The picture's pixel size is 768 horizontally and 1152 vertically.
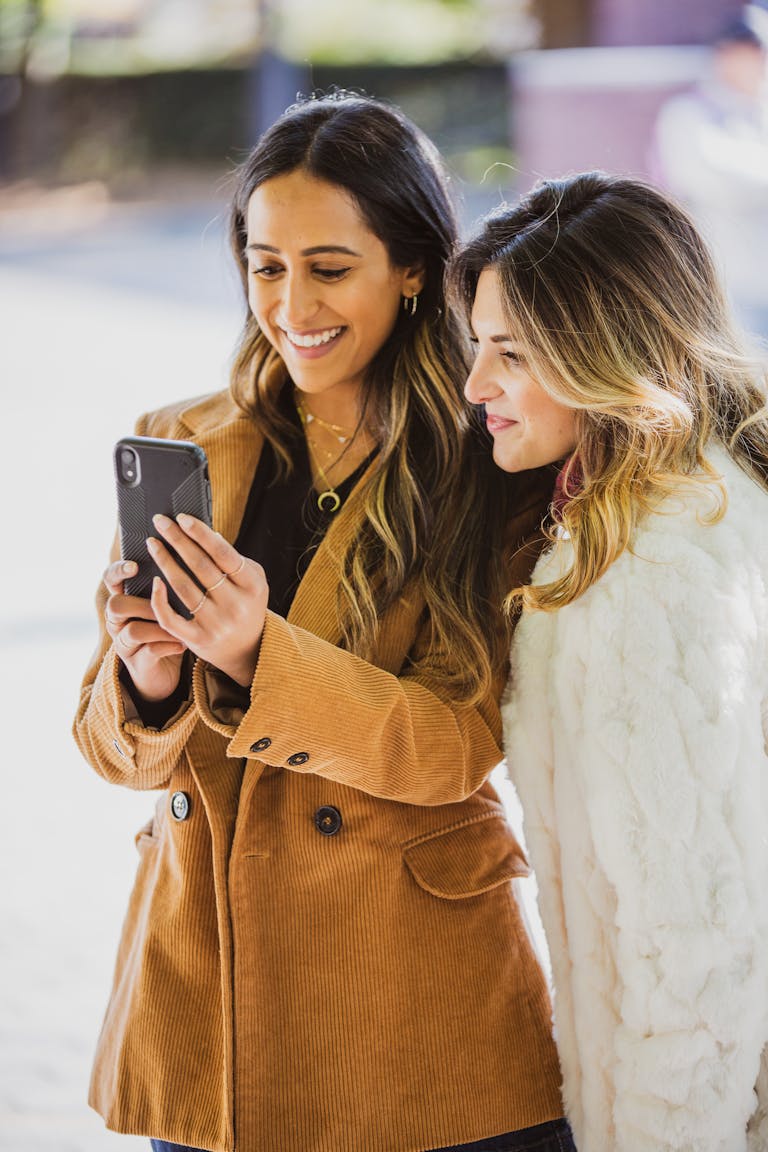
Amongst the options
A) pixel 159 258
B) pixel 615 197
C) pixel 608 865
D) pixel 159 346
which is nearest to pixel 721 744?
pixel 608 865

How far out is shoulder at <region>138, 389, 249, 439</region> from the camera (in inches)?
76.7

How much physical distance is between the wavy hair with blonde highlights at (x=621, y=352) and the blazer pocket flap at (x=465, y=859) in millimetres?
337

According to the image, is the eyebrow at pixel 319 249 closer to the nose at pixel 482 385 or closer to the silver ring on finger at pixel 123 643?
the nose at pixel 482 385

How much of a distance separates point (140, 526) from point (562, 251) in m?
0.59

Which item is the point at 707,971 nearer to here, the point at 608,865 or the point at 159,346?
the point at 608,865

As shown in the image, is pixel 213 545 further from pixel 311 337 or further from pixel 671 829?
pixel 671 829

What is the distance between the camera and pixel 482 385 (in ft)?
5.49

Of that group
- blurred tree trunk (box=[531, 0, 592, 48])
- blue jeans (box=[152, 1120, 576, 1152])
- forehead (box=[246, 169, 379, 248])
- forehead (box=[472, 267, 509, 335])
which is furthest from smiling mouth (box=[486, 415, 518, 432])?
blurred tree trunk (box=[531, 0, 592, 48])

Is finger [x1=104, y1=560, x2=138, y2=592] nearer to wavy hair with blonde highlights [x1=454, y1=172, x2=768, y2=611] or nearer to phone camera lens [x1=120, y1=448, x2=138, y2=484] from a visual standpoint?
phone camera lens [x1=120, y1=448, x2=138, y2=484]

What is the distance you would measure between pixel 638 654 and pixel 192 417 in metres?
0.79

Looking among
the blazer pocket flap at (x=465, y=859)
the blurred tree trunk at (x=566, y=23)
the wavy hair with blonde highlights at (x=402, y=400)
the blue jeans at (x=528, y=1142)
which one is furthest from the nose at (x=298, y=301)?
the blurred tree trunk at (x=566, y=23)

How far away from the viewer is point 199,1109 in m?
1.67

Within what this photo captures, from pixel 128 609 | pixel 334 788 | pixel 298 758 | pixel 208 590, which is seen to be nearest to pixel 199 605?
pixel 208 590

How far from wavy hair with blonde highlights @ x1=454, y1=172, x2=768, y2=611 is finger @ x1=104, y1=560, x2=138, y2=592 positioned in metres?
0.45
